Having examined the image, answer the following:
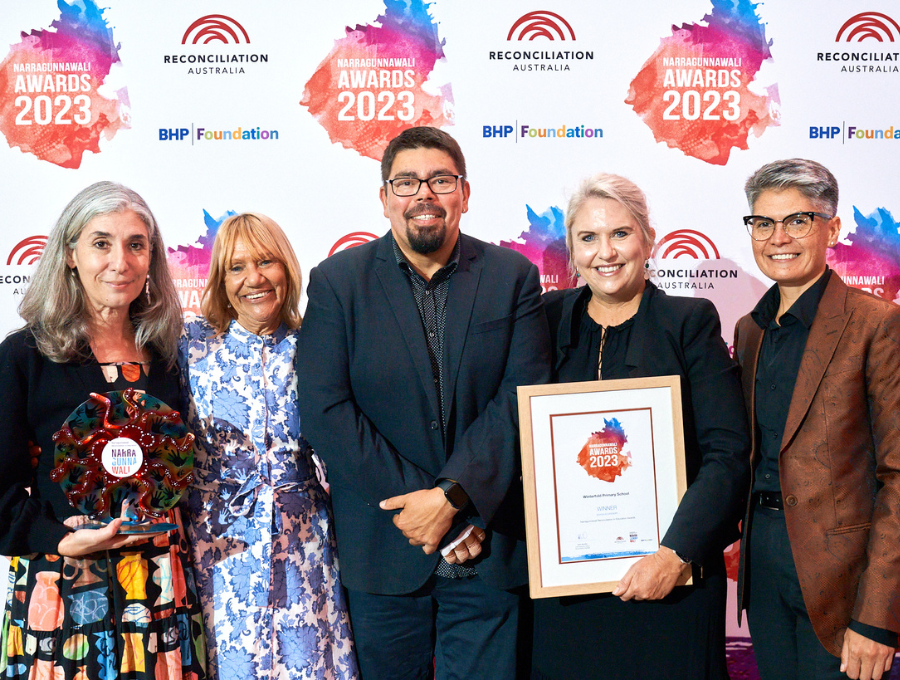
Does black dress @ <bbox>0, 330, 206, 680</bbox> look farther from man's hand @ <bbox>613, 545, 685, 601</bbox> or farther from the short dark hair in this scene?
man's hand @ <bbox>613, 545, 685, 601</bbox>

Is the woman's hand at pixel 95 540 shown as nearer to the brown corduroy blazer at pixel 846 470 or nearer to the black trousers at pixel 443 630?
the black trousers at pixel 443 630

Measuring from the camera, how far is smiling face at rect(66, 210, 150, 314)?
1928 millimetres

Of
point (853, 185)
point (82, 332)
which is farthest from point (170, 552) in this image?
point (853, 185)

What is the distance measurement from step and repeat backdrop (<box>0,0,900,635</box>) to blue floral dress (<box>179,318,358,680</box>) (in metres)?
1.27

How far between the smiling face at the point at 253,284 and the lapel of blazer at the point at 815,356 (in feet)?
4.64

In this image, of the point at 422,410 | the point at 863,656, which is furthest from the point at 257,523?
the point at 863,656

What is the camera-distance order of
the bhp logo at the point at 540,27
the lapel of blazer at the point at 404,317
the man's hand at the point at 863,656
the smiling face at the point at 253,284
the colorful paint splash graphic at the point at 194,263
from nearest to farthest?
the man's hand at the point at 863,656 → the lapel of blazer at the point at 404,317 → the smiling face at the point at 253,284 → the bhp logo at the point at 540,27 → the colorful paint splash graphic at the point at 194,263

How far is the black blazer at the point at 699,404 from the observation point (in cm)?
181

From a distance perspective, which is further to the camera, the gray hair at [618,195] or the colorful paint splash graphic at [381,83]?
the colorful paint splash graphic at [381,83]

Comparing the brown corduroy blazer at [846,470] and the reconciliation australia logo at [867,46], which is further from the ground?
the reconciliation australia logo at [867,46]

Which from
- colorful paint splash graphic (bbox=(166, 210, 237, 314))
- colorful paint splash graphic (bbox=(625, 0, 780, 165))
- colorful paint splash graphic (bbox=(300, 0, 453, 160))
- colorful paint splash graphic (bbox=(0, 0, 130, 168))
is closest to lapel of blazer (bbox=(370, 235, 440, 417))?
colorful paint splash graphic (bbox=(300, 0, 453, 160))

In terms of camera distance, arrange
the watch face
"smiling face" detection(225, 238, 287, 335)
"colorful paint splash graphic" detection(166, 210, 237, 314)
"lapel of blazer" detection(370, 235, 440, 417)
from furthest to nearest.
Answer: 1. "colorful paint splash graphic" detection(166, 210, 237, 314)
2. "smiling face" detection(225, 238, 287, 335)
3. "lapel of blazer" detection(370, 235, 440, 417)
4. the watch face

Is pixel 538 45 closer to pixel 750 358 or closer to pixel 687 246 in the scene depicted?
pixel 687 246

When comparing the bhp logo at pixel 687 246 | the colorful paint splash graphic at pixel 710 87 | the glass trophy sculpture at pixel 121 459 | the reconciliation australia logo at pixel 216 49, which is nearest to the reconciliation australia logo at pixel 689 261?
the bhp logo at pixel 687 246
